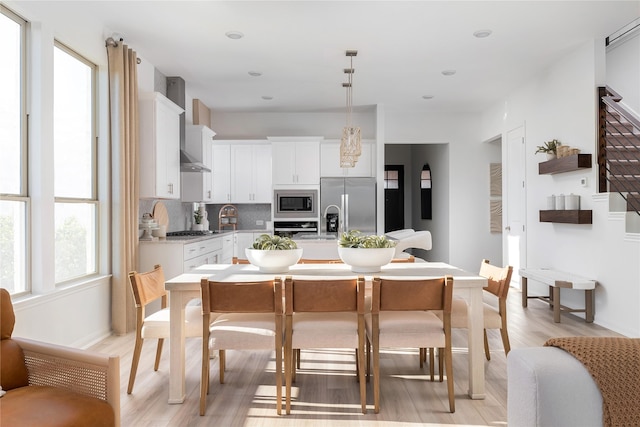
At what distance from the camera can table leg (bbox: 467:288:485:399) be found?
116 inches

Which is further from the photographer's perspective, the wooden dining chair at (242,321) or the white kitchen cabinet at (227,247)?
the white kitchen cabinet at (227,247)

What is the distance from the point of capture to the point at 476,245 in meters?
8.70

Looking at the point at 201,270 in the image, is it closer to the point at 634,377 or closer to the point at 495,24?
the point at 634,377

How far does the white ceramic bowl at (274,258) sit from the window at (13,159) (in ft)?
5.56

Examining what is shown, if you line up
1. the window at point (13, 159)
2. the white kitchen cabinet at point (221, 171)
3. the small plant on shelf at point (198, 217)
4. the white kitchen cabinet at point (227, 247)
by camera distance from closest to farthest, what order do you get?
the window at point (13, 159) → the white kitchen cabinet at point (227, 247) → the small plant on shelf at point (198, 217) → the white kitchen cabinet at point (221, 171)

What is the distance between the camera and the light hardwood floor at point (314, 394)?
105 inches

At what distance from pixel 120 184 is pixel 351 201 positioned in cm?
425

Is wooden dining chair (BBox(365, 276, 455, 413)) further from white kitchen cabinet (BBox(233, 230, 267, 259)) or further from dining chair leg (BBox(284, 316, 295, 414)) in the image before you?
white kitchen cabinet (BBox(233, 230, 267, 259))

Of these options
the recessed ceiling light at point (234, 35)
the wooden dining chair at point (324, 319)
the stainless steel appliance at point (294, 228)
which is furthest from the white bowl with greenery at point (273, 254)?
the stainless steel appliance at point (294, 228)

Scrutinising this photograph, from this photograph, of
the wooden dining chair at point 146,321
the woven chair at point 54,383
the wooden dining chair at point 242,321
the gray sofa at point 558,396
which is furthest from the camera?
the wooden dining chair at point 146,321

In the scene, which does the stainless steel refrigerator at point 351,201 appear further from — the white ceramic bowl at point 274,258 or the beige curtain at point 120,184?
the white ceramic bowl at point 274,258

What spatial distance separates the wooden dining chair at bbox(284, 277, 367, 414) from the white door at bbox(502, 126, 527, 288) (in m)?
4.88

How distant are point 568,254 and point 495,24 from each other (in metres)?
2.80

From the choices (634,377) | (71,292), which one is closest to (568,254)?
(634,377)
